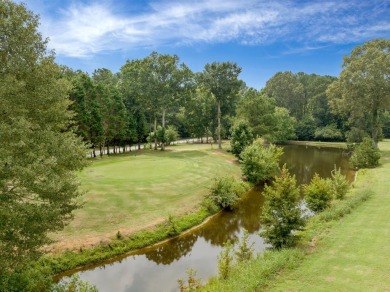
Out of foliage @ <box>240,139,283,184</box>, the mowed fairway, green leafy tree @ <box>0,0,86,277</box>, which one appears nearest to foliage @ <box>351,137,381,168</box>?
foliage @ <box>240,139,283,184</box>

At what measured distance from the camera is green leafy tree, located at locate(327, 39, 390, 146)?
169 ft

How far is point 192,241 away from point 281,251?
7.75 meters

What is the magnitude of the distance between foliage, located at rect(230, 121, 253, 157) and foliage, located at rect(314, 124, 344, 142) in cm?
4941

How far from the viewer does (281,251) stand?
17500 mm

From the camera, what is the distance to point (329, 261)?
53.1ft

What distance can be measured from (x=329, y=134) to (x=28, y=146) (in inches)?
3498

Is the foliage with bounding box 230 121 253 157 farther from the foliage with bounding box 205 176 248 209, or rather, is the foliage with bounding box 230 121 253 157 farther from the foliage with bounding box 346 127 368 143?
the foliage with bounding box 346 127 368 143

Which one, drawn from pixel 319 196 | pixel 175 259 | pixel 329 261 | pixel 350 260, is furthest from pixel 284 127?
pixel 329 261

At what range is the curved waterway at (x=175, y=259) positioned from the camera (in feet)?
57.6

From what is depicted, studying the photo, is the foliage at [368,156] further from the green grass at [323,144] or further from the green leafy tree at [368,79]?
the green grass at [323,144]

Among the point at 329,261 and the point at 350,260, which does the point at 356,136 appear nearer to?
the point at 350,260

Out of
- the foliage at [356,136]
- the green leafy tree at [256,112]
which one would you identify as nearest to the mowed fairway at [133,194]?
the green leafy tree at [256,112]

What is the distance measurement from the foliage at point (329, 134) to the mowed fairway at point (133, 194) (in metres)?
53.8

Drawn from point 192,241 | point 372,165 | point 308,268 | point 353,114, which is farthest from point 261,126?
point 308,268
